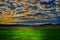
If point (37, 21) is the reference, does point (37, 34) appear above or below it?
below

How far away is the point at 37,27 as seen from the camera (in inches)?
50.6

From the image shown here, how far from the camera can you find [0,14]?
128 cm

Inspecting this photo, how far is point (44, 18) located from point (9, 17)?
0.39 meters

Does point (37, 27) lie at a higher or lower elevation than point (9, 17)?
lower

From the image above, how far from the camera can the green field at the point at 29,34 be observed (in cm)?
127

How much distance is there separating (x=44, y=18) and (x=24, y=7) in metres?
0.25

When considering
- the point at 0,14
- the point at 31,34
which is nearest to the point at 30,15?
the point at 31,34

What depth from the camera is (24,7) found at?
4.19 feet

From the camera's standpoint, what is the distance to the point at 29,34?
4.20 ft

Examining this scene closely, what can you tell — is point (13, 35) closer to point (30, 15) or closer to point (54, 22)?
point (30, 15)

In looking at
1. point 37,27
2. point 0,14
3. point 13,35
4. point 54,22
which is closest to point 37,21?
point 37,27

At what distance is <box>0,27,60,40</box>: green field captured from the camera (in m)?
1.27

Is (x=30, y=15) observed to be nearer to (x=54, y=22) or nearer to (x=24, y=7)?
(x=24, y=7)

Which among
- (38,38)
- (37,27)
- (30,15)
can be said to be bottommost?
(38,38)
